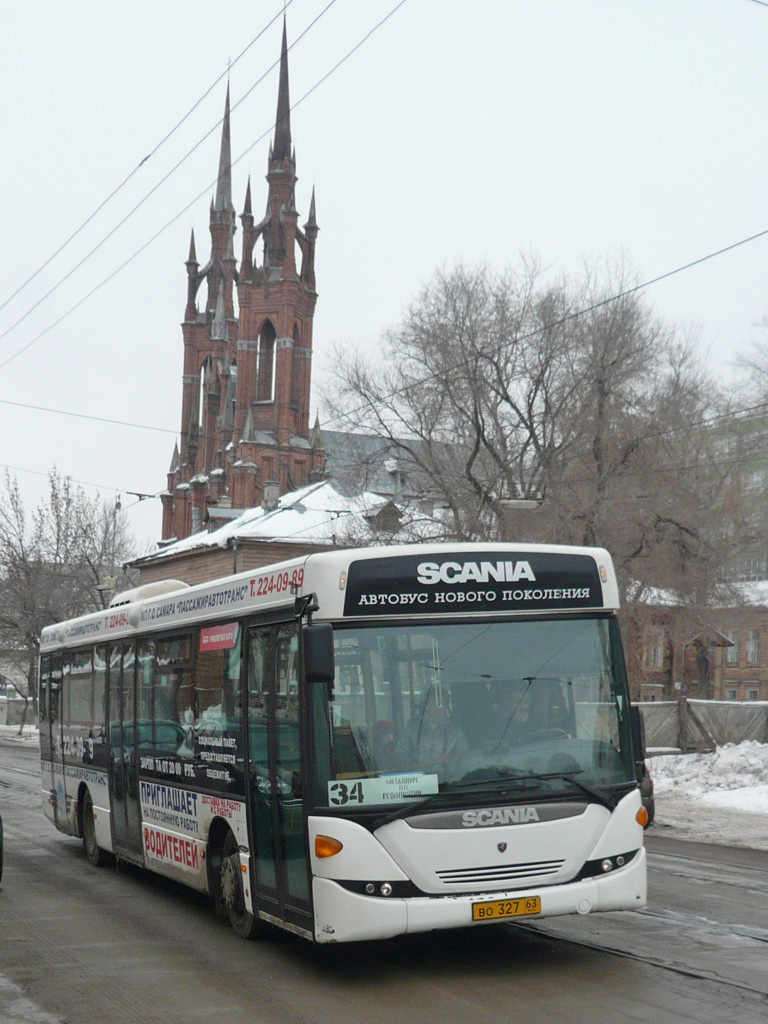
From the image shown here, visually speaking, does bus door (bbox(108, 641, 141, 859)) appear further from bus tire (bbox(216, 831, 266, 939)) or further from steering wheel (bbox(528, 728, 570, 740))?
steering wheel (bbox(528, 728, 570, 740))

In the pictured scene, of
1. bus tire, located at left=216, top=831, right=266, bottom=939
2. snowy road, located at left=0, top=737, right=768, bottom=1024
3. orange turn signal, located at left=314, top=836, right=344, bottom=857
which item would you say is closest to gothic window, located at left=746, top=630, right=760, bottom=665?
snowy road, located at left=0, top=737, right=768, bottom=1024

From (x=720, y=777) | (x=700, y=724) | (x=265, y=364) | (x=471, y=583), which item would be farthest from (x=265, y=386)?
(x=471, y=583)

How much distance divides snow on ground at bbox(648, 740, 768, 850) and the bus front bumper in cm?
921

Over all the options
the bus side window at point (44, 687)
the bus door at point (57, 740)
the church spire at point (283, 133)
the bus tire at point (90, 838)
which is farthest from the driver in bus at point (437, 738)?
the church spire at point (283, 133)

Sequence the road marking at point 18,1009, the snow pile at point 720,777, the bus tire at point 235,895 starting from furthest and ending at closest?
the snow pile at point 720,777
the bus tire at point 235,895
the road marking at point 18,1009

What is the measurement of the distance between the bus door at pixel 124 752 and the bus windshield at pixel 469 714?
481cm

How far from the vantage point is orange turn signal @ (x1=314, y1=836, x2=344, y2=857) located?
7562 mm

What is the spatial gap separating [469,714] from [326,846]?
1.16 meters

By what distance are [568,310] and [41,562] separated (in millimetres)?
33455

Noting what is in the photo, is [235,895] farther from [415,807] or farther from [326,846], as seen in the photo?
[415,807]

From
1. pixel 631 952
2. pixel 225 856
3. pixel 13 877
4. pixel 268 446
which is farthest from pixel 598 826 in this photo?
pixel 268 446

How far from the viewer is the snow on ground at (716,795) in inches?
709

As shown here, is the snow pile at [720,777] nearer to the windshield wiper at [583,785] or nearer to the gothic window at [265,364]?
the windshield wiper at [583,785]

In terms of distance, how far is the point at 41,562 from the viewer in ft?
197
